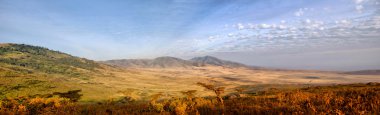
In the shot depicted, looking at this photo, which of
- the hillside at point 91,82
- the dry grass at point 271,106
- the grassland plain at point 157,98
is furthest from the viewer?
the hillside at point 91,82

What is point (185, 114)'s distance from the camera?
852 cm

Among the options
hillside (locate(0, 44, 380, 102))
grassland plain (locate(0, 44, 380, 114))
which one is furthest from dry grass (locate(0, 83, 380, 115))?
hillside (locate(0, 44, 380, 102))

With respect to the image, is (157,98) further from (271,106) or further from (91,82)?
(91,82)

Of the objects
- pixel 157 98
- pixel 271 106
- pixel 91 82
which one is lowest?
pixel 91 82

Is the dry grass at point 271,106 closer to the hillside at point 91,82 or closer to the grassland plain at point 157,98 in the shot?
the grassland plain at point 157,98

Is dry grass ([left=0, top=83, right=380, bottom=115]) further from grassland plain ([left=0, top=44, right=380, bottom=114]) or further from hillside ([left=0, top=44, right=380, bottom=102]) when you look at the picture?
hillside ([left=0, top=44, right=380, bottom=102])

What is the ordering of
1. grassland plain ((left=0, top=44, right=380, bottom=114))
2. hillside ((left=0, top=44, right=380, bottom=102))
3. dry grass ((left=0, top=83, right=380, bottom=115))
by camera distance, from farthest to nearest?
hillside ((left=0, top=44, right=380, bottom=102)) → grassland plain ((left=0, top=44, right=380, bottom=114)) → dry grass ((left=0, top=83, right=380, bottom=115))

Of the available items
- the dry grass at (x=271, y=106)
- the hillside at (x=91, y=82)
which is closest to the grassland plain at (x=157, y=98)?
the dry grass at (x=271, y=106)

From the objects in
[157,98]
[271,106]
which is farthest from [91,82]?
[271,106]

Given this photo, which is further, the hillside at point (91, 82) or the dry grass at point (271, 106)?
the hillside at point (91, 82)

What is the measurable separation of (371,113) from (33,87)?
53.7 metres

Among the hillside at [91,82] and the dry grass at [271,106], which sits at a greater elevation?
the dry grass at [271,106]

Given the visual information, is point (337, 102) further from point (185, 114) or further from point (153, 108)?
point (153, 108)

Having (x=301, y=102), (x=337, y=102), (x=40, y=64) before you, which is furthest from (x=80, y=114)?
(x=40, y=64)
